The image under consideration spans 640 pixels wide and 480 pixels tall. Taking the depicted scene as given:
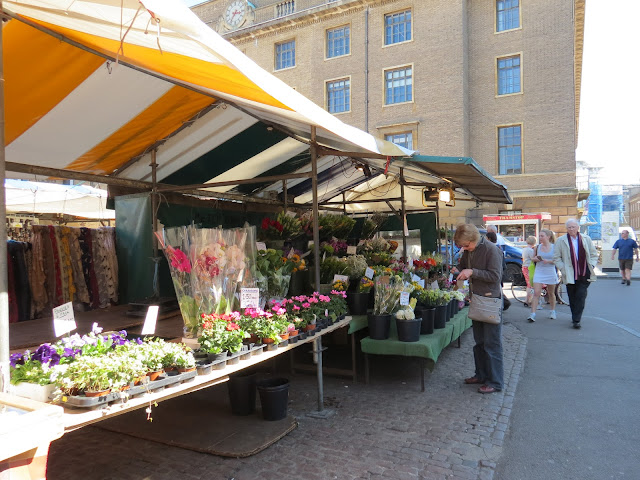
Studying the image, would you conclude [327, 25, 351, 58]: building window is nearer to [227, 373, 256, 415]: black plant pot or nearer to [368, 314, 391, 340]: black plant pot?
[368, 314, 391, 340]: black plant pot

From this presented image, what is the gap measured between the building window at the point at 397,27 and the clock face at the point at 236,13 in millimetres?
10536

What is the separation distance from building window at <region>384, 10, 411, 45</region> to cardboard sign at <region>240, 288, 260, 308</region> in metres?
24.1

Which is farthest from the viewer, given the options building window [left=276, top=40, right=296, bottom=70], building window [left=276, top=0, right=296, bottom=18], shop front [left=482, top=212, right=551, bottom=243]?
building window [left=276, top=0, right=296, bottom=18]

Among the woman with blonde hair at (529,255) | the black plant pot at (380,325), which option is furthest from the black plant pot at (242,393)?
the woman with blonde hair at (529,255)

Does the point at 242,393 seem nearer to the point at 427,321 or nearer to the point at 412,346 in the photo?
the point at 412,346

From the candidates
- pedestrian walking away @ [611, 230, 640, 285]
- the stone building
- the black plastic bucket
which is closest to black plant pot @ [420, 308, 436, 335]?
the black plastic bucket

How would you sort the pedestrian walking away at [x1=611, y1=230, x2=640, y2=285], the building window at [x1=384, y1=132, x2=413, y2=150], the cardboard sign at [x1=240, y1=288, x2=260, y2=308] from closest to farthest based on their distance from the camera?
the cardboard sign at [x1=240, y1=288, x2=260, y2=308] → the pedestrian walking away at [x1=611, y1=230, x2=640, y2=285] → the building window at [x1=384, y1=132, x2=413, y2=150]

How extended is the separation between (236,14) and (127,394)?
32.9 metres

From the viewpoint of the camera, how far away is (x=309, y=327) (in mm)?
4133

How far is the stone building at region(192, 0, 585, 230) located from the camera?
21594 mm

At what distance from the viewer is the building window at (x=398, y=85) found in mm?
24219

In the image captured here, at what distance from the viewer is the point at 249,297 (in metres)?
3.68

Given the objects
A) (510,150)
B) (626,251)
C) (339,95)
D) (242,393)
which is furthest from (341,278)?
(339,95)

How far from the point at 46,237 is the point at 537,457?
5907 millimetres
